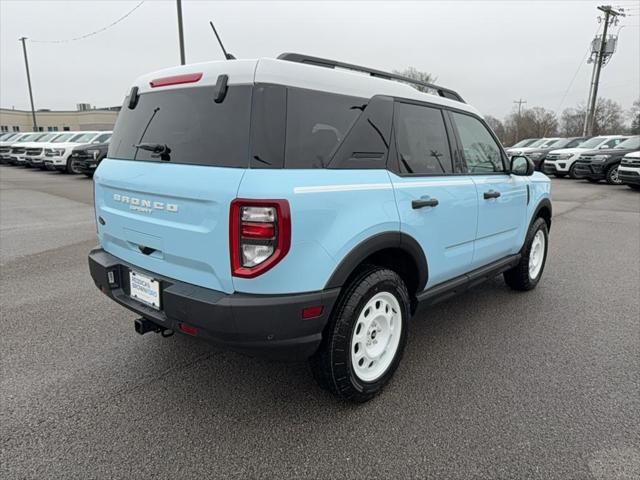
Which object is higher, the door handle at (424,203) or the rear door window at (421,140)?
the rear door window at (421,140)

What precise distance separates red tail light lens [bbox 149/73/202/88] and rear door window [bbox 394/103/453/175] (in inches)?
49.5

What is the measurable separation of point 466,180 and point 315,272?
1.77m

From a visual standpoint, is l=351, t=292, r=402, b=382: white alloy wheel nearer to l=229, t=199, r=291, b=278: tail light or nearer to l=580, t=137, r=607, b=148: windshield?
l=229, t=199, r=291, b=278: tail light

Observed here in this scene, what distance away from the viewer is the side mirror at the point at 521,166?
165 inches

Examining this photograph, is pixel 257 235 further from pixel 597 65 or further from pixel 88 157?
pixel 597 65

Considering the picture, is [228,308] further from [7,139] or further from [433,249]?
[7,139]

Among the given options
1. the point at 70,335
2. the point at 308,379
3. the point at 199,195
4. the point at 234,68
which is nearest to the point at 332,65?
the point at 234,68

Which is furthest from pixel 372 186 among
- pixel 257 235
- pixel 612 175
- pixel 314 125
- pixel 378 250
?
pixel 612 175

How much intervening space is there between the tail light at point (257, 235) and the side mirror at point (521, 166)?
2.89 metres

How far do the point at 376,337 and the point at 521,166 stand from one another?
241 cm

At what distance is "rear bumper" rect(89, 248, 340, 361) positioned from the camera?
7.16 feet

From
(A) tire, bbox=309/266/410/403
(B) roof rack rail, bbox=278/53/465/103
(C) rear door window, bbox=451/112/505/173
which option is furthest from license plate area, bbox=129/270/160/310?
(C) rear door window, bbox=451/112/505/173

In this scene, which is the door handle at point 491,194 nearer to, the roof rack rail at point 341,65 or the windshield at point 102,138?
the roof rack rail at point 341,65

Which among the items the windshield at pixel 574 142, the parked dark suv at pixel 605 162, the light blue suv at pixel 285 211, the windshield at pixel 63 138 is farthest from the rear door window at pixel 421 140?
the windshield at pixel 63 138
